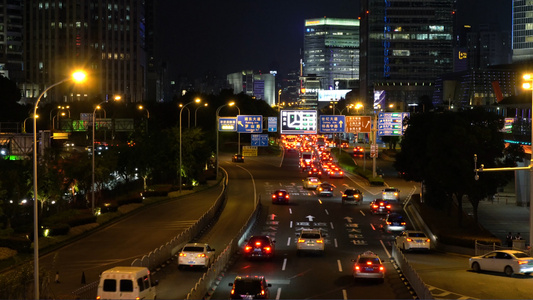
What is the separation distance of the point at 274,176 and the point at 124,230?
4558cm

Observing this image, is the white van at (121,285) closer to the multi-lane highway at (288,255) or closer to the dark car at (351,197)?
the multi-lane highway at (288,255)

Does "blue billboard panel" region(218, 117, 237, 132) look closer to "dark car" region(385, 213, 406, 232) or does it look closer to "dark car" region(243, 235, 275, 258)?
"dark car" region(385, 213, 406, 232)

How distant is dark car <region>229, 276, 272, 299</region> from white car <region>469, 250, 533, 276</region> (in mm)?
Answer: 15132

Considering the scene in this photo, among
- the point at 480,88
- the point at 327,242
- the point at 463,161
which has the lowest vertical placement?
the point at 327,242

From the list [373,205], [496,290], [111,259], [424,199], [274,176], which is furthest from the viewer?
[274,176]

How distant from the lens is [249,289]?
24.0 m

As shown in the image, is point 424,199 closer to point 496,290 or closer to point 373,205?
point 373,205

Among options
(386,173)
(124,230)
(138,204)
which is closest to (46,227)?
(124,230)

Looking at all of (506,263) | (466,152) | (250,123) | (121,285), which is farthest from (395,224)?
(121,285)

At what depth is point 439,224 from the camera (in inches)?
2012

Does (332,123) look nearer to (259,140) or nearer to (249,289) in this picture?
(259,140)

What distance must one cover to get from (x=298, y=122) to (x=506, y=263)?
1530 inches

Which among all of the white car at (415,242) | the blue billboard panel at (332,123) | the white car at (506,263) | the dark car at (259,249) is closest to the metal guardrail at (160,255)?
the dark car at (259,249)

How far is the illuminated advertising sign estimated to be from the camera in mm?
70562
